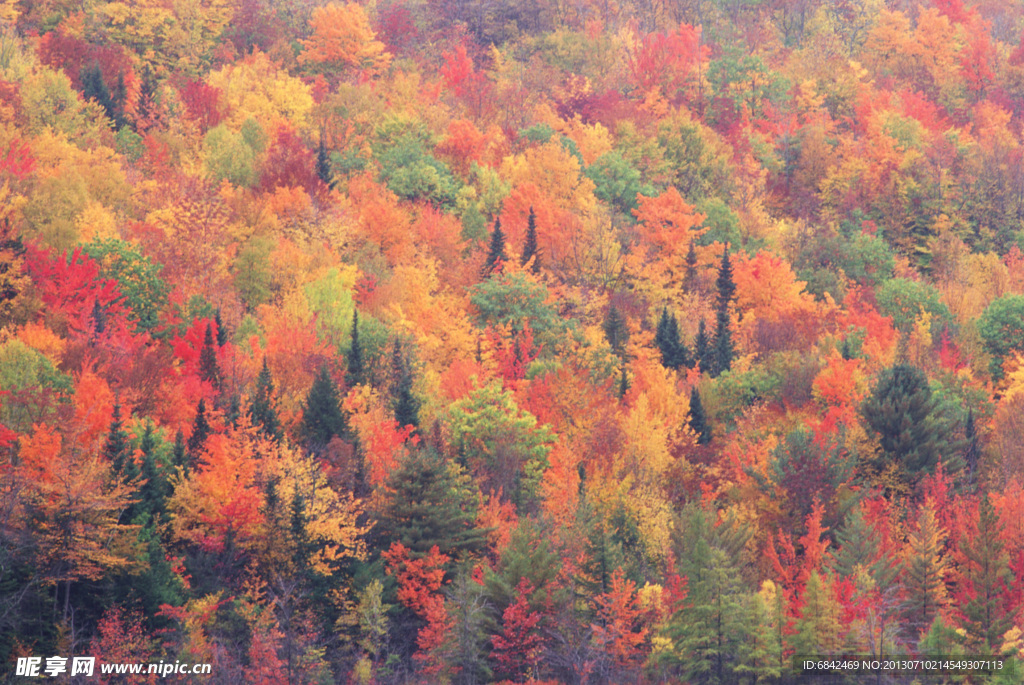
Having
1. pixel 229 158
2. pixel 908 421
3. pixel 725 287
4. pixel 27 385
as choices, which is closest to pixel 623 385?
pixel 725 287

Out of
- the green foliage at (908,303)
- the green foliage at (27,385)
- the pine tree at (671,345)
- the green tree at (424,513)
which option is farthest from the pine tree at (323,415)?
the green foliage at (908,303)

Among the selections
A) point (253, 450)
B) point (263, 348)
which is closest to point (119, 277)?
point (263, 348)

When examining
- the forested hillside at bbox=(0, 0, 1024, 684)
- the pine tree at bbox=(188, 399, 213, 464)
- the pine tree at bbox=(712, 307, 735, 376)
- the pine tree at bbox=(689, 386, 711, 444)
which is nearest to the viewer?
the forested hillside at bbox=(0, 0, 1024, 684)

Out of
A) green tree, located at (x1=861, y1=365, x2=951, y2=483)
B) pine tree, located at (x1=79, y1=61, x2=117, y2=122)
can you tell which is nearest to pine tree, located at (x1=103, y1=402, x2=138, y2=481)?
green tree, located at (x1=861, y1=365, x2=951, y2=483)

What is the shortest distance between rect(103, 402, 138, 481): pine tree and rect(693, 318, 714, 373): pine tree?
3367cm

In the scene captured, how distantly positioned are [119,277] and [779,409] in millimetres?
33897

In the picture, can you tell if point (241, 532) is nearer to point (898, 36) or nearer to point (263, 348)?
point (263, 348)

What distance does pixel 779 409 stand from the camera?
69000 mm

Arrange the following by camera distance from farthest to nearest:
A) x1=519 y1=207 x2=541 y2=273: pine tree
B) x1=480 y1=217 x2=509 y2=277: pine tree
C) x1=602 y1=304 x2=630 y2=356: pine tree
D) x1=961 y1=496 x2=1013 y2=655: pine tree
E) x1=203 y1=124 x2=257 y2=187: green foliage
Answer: x1=203 y1=124 x2=257 y2=187: green foliage, x1=519 y1=207 x2=541 y2=273: pine tree, x1=480 y1=217 x2=509 y2=277: pine tree, x1=602 y1=304 x2=630 y2=356: pine tree, x1=961 y1=496 x2=1013 y2=655: pine tree

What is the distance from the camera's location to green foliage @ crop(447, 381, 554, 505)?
62.1m

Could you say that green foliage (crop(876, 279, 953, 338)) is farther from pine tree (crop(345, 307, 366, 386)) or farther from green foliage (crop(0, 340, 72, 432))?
green foliage (crop(0, 340, 72, 432))

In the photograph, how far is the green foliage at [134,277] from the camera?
65.6 m

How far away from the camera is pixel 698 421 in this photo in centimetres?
6694

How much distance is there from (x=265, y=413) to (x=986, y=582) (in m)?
29.8
